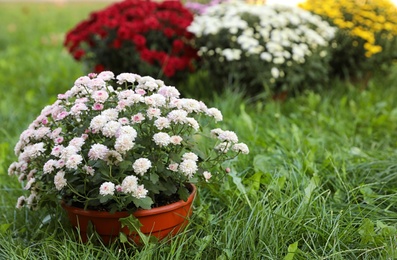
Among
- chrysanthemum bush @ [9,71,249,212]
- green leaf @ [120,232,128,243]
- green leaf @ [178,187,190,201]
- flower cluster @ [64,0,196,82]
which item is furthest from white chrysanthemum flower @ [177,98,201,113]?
flower cluster @ [64,0,196,82]

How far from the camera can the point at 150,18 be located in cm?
429

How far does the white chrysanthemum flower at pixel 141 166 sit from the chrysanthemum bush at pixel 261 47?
2.23 meters

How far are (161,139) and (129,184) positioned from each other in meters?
0.20

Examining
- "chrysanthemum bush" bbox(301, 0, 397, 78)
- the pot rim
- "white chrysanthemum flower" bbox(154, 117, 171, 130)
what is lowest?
"chrysanthemum bush" bbox(301, 0, 397, 78)

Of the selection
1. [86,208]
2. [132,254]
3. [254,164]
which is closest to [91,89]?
[86,208]

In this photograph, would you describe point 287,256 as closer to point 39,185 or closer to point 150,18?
point 39,185

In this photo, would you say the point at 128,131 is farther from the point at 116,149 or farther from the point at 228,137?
the point at 228,137

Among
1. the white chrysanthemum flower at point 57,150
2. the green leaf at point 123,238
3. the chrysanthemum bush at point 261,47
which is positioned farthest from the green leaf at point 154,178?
the chrysanthemum bush at point 261,47

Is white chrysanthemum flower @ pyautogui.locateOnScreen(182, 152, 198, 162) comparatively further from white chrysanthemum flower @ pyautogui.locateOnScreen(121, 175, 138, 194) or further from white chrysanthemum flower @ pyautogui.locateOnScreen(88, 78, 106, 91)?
white chrysanthemum flower @ pyautogui.locateOnScreen(88, 78, 106, 91)

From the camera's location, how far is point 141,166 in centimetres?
194

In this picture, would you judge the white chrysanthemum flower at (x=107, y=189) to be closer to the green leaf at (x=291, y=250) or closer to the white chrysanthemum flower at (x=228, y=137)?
the white chrysanthemum flower at (x=228, y=137)

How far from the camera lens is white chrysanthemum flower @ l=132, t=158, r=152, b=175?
1935 millimetres

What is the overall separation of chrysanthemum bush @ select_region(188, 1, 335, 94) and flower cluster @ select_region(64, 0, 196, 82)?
0.17 m

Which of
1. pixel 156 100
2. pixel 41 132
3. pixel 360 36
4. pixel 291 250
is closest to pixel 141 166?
pixel 156 100
